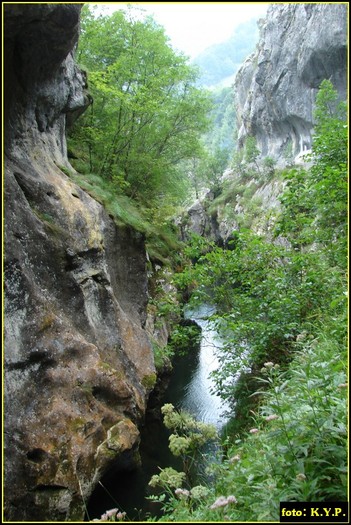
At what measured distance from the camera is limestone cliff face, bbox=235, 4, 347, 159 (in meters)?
39.6

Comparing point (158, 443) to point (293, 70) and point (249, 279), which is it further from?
point (293, 70)

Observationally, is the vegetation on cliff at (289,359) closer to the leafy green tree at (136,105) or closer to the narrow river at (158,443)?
the narrow river at (158,443)

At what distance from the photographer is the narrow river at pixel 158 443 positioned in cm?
836

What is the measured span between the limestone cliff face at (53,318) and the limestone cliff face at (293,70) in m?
38.0

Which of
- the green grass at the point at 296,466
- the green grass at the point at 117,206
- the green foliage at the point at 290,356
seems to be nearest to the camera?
the green grass at the point at 296,466

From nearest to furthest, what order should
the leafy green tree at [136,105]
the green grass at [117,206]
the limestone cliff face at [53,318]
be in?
1. the limestone cliff face at [53,318]
2. the green grass at [117,206]
3. the leafy green tree at [136,105]

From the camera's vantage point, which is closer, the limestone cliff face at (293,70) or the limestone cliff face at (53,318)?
the limestone cliff face at (53,318)

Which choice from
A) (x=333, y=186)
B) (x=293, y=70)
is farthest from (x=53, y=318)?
(x=293, y=70)

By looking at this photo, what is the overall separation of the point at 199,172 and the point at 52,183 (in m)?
51.1

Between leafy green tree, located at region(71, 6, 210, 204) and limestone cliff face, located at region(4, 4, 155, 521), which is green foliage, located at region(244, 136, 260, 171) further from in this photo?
limestone cliff face, located at region(4, 4, 155, 521)

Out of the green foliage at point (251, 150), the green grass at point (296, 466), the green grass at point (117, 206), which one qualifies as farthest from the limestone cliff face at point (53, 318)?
the green foliage at point (251, 150)

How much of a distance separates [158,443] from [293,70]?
157 feet

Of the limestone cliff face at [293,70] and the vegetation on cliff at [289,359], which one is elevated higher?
the limestone cliff face at [293,70]

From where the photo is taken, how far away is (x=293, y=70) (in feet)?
154
